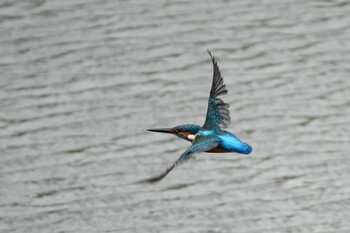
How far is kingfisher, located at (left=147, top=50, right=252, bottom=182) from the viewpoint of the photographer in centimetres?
180

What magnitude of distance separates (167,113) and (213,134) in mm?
1252

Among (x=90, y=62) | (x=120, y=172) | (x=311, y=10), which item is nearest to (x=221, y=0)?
(x=311, y=10)

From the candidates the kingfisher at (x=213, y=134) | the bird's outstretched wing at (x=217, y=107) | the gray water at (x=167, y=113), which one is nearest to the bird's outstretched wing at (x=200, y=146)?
the kingfisher at (x=213, y=134)

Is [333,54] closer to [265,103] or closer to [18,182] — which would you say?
[265,103]

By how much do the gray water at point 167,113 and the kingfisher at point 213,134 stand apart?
2.76 feet

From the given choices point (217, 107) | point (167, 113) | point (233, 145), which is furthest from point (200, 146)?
point (167, 113)

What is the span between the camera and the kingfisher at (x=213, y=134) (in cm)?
180

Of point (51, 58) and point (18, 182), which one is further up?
point (51, 58)

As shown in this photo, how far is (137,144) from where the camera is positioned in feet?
10.2

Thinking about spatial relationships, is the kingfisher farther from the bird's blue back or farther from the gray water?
the gray water

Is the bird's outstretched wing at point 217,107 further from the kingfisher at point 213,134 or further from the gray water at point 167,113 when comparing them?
the gray water at point 167,113

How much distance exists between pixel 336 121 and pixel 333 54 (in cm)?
32

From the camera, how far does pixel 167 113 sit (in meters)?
3.18

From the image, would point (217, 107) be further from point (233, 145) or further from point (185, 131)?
point (233, 145)
